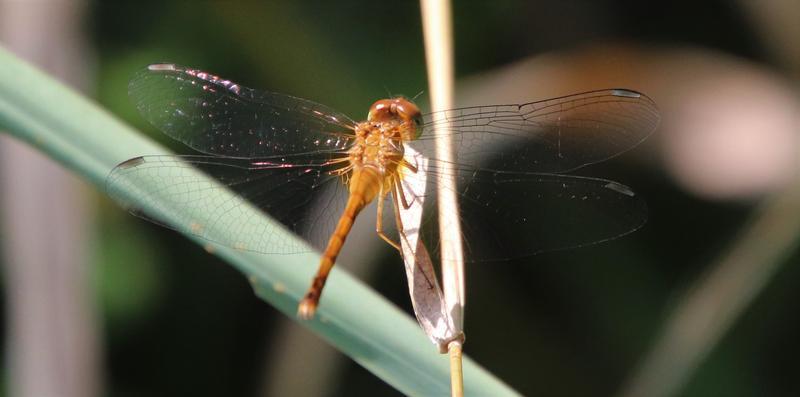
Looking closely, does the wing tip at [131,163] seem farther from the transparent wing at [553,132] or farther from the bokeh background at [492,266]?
the bokeh background at [492,266]

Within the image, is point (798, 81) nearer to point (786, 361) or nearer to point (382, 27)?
point (786, 361)

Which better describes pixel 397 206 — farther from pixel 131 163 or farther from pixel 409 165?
pixel 131 163

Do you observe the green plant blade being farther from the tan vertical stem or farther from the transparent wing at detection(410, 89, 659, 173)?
the transparent wing at detection(410, 89, 659, 173)

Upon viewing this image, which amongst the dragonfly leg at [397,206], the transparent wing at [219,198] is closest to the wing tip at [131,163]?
the transparent wing at [219,198]

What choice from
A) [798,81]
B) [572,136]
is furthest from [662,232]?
[572,136]

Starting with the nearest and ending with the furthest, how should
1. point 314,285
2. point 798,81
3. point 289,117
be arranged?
point 314,285
point 289,117
point 798,81

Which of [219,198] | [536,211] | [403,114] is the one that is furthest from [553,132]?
[219,198]
